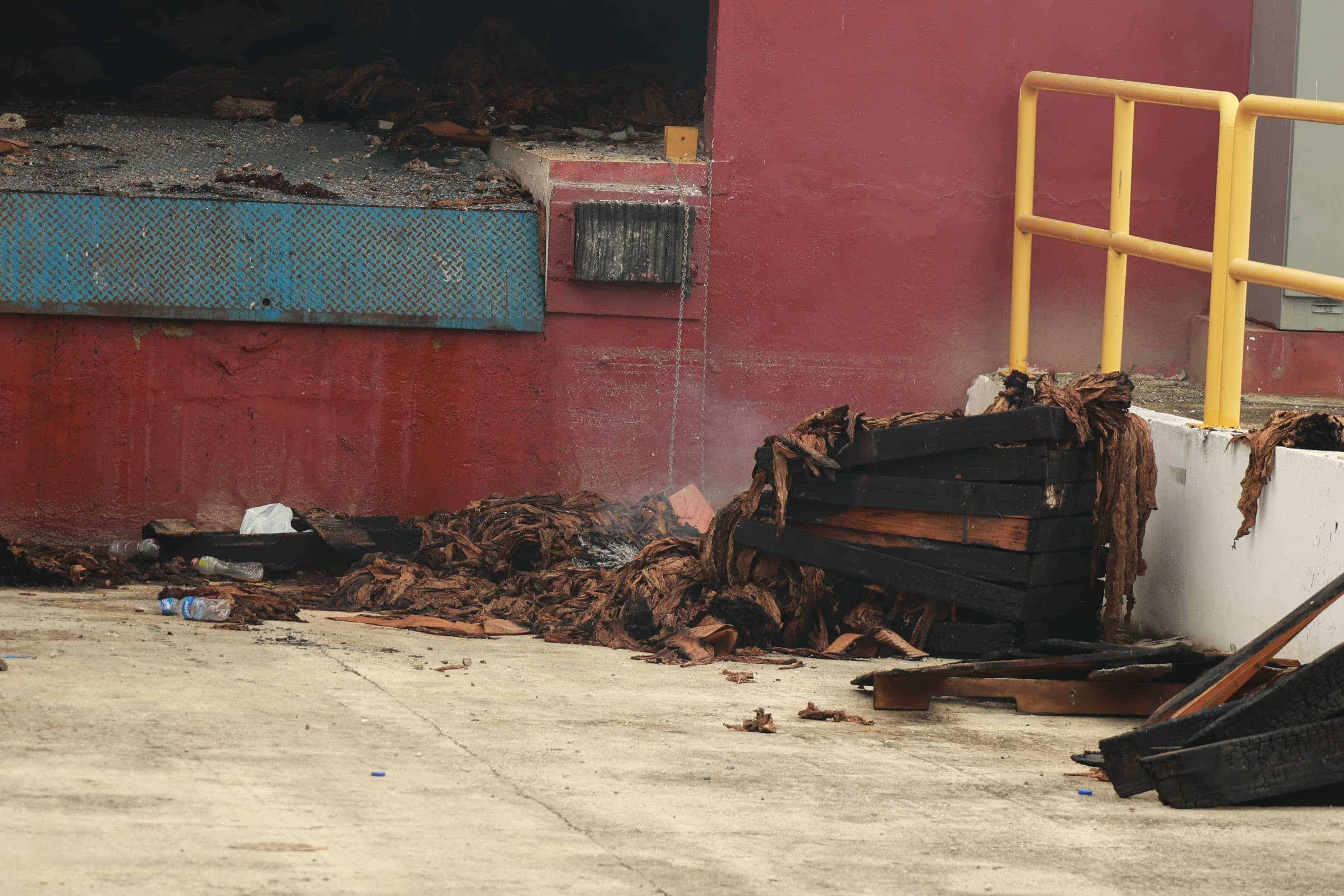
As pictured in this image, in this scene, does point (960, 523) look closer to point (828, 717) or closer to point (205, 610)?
point (828, 717)

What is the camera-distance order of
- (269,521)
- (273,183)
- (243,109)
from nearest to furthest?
1. (269,521)
2. (273,183)
3. (243,109)

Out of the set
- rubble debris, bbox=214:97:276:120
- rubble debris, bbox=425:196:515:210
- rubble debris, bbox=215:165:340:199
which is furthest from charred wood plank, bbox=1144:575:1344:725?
rubble debris, bbox=214:97:276:120

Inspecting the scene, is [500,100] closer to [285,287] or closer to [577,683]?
[285,287]

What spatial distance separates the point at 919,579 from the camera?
6.23 meters

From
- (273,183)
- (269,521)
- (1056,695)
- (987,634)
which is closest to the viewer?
(1056,695)

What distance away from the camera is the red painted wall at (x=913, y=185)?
805 centimetres

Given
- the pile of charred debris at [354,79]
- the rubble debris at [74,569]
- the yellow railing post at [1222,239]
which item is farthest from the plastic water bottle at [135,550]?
the yellow railing post at [1222,239]

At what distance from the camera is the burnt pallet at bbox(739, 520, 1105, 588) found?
20.0 feet

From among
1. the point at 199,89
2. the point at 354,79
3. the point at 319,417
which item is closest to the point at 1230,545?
the point at 319,417

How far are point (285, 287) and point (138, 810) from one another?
4499 millimetres

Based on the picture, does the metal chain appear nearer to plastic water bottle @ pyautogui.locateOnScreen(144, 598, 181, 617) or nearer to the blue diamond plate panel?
the blue diamond plate panel

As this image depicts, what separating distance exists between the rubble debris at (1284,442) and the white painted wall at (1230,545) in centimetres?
5

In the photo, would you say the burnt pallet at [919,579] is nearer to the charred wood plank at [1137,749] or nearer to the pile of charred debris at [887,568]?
the pile of charred debris at [887,568]

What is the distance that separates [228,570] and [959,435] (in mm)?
3396
